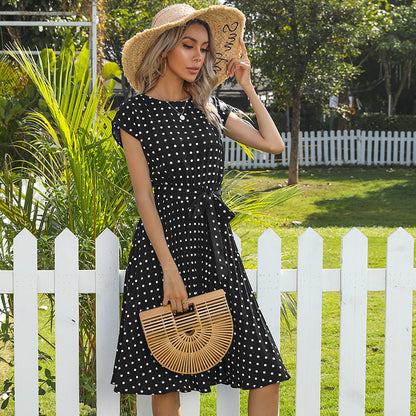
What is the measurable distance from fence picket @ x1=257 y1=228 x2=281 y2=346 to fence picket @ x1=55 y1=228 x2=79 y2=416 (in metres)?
0.76

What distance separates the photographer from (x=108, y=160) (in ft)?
10.4

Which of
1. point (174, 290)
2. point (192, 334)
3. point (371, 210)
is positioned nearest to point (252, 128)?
point (174, 290)

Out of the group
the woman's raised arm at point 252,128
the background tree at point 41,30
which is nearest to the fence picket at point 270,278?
the woman's raised arm at point 252,128

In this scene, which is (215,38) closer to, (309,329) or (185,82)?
(185,82)

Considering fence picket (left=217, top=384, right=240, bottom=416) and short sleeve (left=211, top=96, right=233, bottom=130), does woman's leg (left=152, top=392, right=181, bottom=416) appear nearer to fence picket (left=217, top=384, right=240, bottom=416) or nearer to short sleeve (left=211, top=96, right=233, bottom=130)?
fence picket (left=217, top=384, right=240, bottom=416)

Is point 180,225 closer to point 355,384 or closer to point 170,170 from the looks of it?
point 170,170

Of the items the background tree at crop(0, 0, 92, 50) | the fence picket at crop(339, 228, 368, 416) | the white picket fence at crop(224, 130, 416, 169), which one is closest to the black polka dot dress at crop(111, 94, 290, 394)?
the fence picket at crop(339, 228, 368, 416)

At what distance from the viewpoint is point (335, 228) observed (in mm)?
8914

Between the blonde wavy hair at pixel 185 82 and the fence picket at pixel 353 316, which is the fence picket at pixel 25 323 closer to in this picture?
the blonde wavy hair at pixel 185 82

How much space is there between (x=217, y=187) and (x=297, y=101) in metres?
11.6

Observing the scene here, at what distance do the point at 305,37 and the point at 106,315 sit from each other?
1110cm

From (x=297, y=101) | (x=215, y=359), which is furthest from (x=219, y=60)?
(x=297, y=101)

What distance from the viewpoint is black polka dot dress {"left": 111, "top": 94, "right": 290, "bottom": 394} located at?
8.07 ft

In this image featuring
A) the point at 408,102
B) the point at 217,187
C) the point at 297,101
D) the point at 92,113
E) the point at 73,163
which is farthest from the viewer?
the point at 408,102
